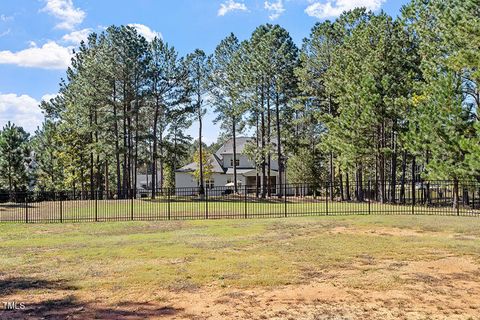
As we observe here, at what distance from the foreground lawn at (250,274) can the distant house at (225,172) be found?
41.0 meters

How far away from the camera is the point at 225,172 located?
189 ft

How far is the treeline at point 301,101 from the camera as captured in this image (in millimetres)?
23734

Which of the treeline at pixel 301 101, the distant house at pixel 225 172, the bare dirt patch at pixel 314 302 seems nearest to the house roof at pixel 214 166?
the distant house at pixel 225 172

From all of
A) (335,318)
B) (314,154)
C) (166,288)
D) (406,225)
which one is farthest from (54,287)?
(314,154)

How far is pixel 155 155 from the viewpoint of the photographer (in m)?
38.4

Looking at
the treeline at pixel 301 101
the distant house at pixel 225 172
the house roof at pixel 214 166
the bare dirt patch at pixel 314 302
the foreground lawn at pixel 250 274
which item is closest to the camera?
the bare dirt patch at pixel 314 302

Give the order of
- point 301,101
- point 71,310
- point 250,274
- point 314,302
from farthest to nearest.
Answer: point 301,101, point 250,274, point 314,302, point 71,310

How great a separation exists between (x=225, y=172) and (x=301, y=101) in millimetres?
22123

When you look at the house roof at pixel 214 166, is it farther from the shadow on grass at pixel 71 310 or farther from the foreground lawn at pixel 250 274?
the shadow on grass at pixel 71 310

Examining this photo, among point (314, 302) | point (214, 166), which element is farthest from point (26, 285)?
point (214, 166)

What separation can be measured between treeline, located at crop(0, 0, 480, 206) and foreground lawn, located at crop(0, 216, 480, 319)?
9600mm

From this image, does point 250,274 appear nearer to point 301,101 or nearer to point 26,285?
point 26,285

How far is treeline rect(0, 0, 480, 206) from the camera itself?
23.7 metres

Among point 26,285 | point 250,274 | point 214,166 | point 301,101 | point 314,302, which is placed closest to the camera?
point 314,302
